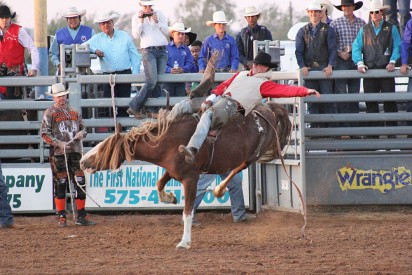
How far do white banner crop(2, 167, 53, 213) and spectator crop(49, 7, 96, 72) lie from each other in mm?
1878

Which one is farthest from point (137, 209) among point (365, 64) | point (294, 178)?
point (365, 64)

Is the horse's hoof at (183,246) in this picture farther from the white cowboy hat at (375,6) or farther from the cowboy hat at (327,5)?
the cowboy hat at (327,5)

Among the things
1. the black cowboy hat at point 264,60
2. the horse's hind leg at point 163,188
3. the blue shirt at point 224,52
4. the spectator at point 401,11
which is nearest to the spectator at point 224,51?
the blue shirt at point 224,52

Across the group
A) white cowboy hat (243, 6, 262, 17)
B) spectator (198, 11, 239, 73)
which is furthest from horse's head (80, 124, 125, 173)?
white cowboy hat (243, 6, 262, 17)

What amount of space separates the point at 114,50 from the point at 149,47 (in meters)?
0.70

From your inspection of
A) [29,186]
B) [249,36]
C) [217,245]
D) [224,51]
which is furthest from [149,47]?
[217,245]

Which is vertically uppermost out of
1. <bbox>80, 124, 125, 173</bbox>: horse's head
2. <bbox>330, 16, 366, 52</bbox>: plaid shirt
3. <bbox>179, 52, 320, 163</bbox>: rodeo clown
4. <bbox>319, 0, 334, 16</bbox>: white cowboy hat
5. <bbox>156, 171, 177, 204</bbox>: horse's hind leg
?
<bbox>319, 0, 334, 16</bbox>: white cowboy hat

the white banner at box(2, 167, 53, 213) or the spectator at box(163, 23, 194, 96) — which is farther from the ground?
the spectator at box(163, 23, 194, 96)

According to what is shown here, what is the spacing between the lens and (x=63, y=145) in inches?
461

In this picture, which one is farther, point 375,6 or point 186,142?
point 375,6

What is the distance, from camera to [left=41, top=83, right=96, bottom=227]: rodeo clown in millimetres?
11766

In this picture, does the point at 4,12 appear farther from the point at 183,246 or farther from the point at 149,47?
the point at 183,246

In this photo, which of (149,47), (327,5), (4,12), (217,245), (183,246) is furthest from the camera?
(327,5)

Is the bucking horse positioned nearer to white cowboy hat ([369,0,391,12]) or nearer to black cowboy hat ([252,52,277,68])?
black cowboy hat ([252,52,277,68])
